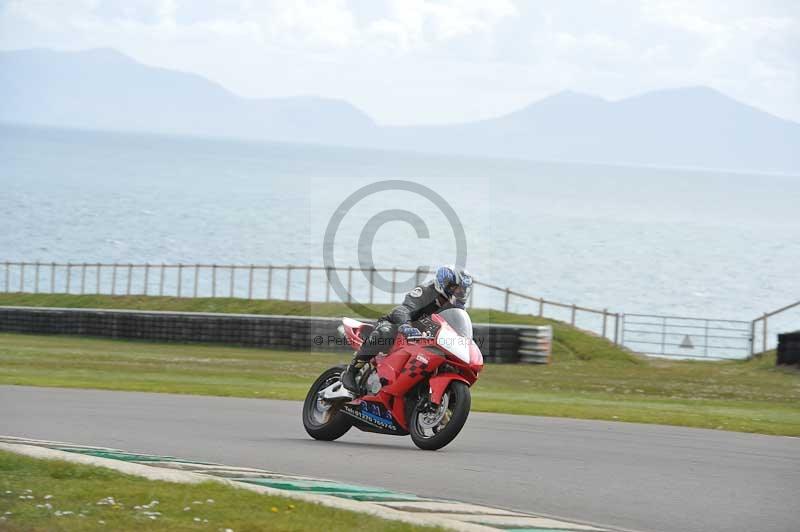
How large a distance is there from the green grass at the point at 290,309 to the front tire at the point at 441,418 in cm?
2160

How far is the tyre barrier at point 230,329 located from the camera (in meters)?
31.0

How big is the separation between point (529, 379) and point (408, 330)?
51.2 ft

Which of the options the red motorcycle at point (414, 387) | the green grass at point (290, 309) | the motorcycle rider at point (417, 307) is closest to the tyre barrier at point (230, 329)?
the green grass at point (290, 309)

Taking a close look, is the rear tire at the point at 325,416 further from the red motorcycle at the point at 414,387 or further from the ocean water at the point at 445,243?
the ocean water at the point at 445,243

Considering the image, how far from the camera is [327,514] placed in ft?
26.1

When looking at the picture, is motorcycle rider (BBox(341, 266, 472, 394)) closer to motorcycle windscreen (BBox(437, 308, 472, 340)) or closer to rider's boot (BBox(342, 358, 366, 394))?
rider's boot (BBox(342, 358, 366, 394))

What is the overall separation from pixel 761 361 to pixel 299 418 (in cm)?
2017

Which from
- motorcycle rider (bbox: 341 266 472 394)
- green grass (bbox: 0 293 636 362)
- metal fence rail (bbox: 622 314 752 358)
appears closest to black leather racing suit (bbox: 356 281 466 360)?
motorcycle rider (bbox: 341 266 472 394)

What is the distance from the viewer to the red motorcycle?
11.3m

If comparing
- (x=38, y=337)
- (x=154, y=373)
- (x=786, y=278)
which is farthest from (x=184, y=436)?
(x=786, y=278)

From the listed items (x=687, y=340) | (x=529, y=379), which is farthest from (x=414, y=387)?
(x=687, y=340)

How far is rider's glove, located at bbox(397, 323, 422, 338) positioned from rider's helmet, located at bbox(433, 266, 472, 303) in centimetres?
44

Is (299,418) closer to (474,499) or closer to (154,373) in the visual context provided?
(474,499)

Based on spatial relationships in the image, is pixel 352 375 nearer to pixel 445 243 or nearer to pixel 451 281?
pixel 451 281
